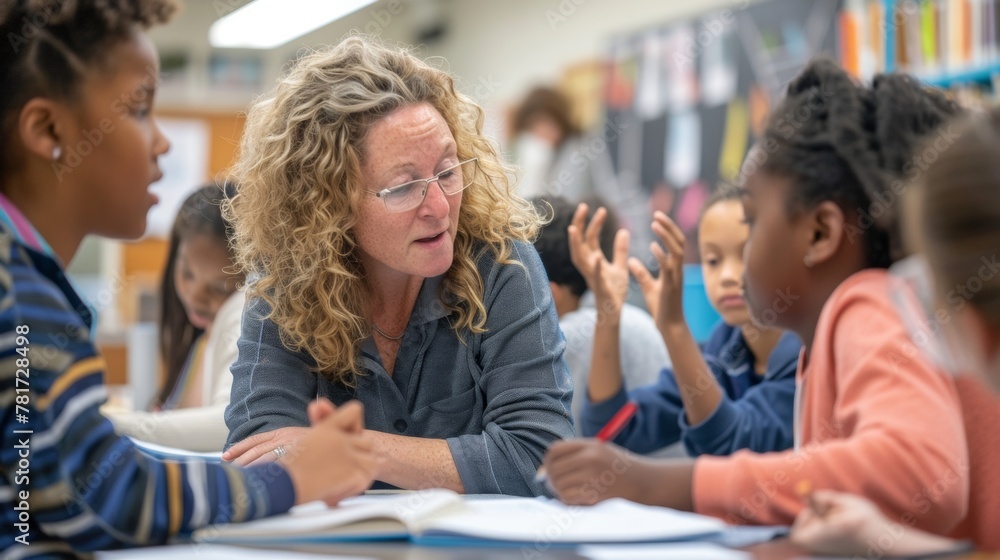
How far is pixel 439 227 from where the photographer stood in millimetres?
1441

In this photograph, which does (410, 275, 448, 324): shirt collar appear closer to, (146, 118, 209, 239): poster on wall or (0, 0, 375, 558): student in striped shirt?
(0, 0, 375, 558): student in striped shirt

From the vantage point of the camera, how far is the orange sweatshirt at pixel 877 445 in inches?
32.0

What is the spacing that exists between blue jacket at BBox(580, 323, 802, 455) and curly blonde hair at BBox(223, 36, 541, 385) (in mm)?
463

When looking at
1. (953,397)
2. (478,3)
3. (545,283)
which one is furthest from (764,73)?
(953,397)

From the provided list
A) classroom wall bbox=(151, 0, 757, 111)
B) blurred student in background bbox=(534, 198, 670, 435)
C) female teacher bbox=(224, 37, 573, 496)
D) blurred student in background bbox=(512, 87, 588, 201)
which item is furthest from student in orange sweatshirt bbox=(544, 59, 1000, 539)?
blurred student in background bbox=(512, 87, 588, 201)

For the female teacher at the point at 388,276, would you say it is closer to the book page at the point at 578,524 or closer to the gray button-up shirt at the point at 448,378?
the gray button-up shirt at the point at 448,378

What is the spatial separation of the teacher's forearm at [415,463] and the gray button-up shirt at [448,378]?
52 millimetres

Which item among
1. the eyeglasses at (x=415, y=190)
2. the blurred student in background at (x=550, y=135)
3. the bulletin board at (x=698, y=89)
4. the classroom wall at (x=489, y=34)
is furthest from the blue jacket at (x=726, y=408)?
the blurred student in background at (x=550, y=135)

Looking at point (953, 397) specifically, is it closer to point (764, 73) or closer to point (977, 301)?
point (977, 301)

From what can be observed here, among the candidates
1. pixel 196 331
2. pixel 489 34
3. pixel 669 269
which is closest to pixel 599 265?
pixel 669 269

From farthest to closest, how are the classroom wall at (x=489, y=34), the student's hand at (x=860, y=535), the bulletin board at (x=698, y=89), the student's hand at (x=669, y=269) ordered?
the classroom wall at (x=489, y=34) → the bulletin board at (x=698, y=89) → the student's hand at (x=669, y=269) → the student's hand at (x=860, y=535)

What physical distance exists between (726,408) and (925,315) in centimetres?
75

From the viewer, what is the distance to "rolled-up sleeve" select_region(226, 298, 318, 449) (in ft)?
4.46

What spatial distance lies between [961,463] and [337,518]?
56 centimetres
